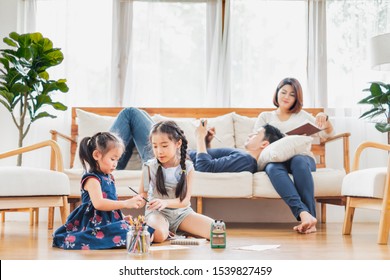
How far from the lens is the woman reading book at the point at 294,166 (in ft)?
10.1

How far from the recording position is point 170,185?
2.58 metres

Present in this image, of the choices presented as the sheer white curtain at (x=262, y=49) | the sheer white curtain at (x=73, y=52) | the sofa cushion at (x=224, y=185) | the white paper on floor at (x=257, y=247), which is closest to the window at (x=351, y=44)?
the sheer white curtain at (x=262, y=49)

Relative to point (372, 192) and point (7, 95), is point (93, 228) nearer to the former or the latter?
point (372, 192)

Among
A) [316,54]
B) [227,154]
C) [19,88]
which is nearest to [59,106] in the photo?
[19,88]

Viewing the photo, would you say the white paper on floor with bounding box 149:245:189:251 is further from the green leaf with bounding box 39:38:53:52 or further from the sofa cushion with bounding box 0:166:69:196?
the green leaf with bounding box 39:38:53:52

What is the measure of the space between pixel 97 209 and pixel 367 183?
1279 millimetres

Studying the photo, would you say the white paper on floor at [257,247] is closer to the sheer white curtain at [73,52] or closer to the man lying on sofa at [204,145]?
the man lying on sofa at [204,145]

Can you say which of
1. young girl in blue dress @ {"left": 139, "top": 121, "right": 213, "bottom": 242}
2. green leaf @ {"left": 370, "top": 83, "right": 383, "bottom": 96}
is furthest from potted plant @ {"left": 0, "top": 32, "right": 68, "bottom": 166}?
green leaf @ {"left": 370, "top": 83, "right": 383, "bottom": 96}

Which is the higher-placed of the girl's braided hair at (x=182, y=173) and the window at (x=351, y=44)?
the window at (x=351, y=44)

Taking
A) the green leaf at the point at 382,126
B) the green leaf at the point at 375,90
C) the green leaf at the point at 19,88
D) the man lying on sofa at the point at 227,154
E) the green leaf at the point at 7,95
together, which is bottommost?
the man lying on sofa at the point at 227,154

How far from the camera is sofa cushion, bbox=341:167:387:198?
2566mm

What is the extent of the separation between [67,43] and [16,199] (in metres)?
1.80

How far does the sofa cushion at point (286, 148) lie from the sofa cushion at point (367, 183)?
17.3 inches
